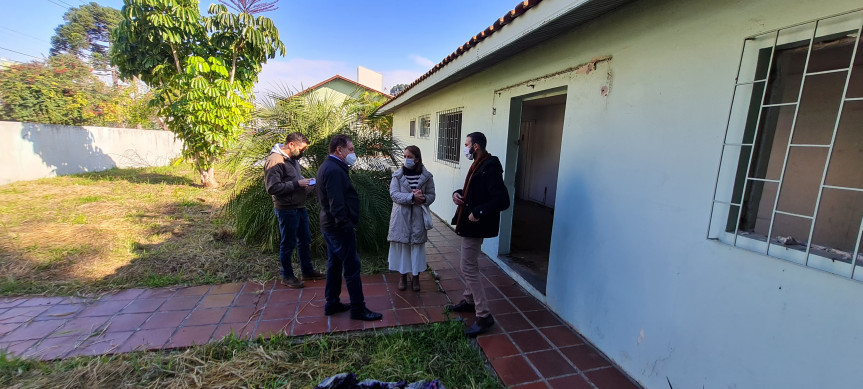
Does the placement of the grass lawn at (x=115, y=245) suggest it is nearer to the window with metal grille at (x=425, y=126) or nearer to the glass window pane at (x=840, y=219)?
the glass window pane at (x=840, y=219)

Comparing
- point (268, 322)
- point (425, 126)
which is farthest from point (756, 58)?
point (425, 126)

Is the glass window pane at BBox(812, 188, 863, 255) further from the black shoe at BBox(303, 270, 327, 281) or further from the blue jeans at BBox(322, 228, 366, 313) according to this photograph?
the black shoe at BBox(303, 270, 327, 281)

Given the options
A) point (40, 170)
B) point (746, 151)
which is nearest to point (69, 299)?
point (746, 151)

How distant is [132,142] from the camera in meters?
13.3

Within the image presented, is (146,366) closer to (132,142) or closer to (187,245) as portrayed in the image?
(187,245)

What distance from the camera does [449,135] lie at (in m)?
6.58

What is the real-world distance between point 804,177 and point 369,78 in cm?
2696

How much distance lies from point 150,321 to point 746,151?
4417 mm

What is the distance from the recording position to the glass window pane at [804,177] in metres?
2.49

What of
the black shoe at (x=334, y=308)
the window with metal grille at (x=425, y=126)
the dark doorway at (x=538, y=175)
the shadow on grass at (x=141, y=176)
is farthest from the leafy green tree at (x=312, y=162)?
the shadow on grass at (x=141, y=176)

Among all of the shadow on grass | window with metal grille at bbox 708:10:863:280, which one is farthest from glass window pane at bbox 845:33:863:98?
the shadow on grass

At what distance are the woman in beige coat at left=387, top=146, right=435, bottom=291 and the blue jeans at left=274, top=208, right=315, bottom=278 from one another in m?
1.01

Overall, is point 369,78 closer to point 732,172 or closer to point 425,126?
point 425,126

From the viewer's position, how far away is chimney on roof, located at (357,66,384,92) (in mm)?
26286
